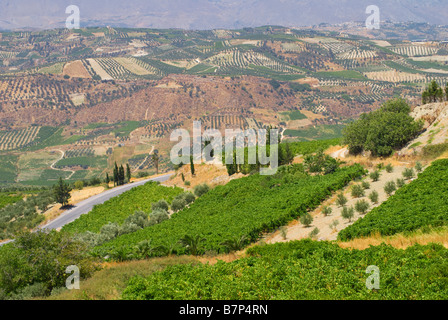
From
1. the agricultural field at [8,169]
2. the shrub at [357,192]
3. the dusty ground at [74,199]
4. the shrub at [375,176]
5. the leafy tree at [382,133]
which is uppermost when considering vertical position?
the leafy tree at [382,133]

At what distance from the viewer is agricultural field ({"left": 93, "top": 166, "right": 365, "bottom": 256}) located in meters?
24.5

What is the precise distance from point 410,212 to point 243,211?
45.9ft

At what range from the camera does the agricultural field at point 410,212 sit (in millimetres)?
17938

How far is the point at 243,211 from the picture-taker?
101ft

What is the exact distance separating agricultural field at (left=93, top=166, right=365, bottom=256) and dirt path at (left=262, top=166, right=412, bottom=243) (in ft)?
2.32

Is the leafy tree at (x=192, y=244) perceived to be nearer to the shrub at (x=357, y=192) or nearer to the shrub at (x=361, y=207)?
the shrub at (x=361, y=207)

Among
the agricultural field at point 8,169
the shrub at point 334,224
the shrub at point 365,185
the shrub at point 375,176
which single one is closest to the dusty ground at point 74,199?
the shrub at point 365,185

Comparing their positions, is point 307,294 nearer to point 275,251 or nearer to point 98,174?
point 275,251

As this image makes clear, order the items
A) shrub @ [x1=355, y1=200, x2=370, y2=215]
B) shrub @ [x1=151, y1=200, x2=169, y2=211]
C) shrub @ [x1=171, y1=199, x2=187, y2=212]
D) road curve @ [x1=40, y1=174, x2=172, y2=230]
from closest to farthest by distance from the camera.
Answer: shrub @ [x1=355, y1=200, x2=370, y2=215], shrub @ [x1=171, y1=199, x2=187, y2=212], shrub @ [x1=151, y1=200, x2=169, y2=211], road curve @ [x1=40, y1=174, x2=172, y2=230]

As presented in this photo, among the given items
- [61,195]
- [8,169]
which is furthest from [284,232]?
[8,169]

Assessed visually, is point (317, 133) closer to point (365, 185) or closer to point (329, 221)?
point (365, 185)

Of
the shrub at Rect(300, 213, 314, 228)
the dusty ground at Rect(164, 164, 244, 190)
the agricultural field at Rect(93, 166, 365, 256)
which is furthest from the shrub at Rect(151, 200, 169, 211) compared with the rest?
the shrub at Rect(300, 213, 314, 228)

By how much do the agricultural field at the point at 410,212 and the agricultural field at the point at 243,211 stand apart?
6.25 metres

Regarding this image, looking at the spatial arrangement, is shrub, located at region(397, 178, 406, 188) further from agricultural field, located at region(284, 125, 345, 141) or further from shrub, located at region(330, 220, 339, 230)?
agricultural field, located at region(284, 125, 345, 141)
